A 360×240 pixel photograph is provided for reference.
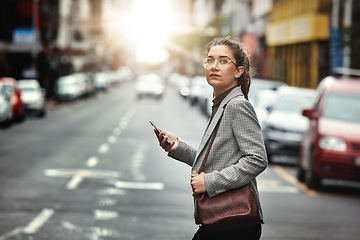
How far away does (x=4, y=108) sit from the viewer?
1105 inches

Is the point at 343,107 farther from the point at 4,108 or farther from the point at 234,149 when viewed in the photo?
the point at 4,108

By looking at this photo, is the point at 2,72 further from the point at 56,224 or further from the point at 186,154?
the point at 186,154

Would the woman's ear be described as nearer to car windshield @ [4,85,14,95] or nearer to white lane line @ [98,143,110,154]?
white lane line @ [98,143,110,154]

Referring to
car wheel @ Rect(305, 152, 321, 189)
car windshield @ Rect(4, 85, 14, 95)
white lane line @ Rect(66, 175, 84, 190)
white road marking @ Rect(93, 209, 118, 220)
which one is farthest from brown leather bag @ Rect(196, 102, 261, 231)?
car windshield @ Rect(4, 85, 14, 95)

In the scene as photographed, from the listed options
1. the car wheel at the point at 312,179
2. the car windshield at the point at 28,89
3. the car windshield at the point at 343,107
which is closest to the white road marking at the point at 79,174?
the car wheel at the point at 312,179

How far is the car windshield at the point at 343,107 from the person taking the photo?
13703mm

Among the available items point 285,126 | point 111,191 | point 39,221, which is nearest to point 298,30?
point 285,126

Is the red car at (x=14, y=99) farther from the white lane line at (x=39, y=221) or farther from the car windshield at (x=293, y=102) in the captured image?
the white lane line at (x=39, y=221)

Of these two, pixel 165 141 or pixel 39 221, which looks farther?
pixel 39 221

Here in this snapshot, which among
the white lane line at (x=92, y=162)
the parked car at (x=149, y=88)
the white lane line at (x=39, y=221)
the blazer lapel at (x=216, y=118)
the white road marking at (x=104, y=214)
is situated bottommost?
the parked car at (x=149, y=88)

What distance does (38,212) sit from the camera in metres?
9.91

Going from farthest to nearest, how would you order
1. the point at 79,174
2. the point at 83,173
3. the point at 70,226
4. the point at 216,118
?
Answer: 1. the point at 83,173
2. the point at 79,174
3. the point at 70,226
4. the point at 216,118

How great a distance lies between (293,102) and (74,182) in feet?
26.7

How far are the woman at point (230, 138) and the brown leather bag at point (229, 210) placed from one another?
45 millimetres
